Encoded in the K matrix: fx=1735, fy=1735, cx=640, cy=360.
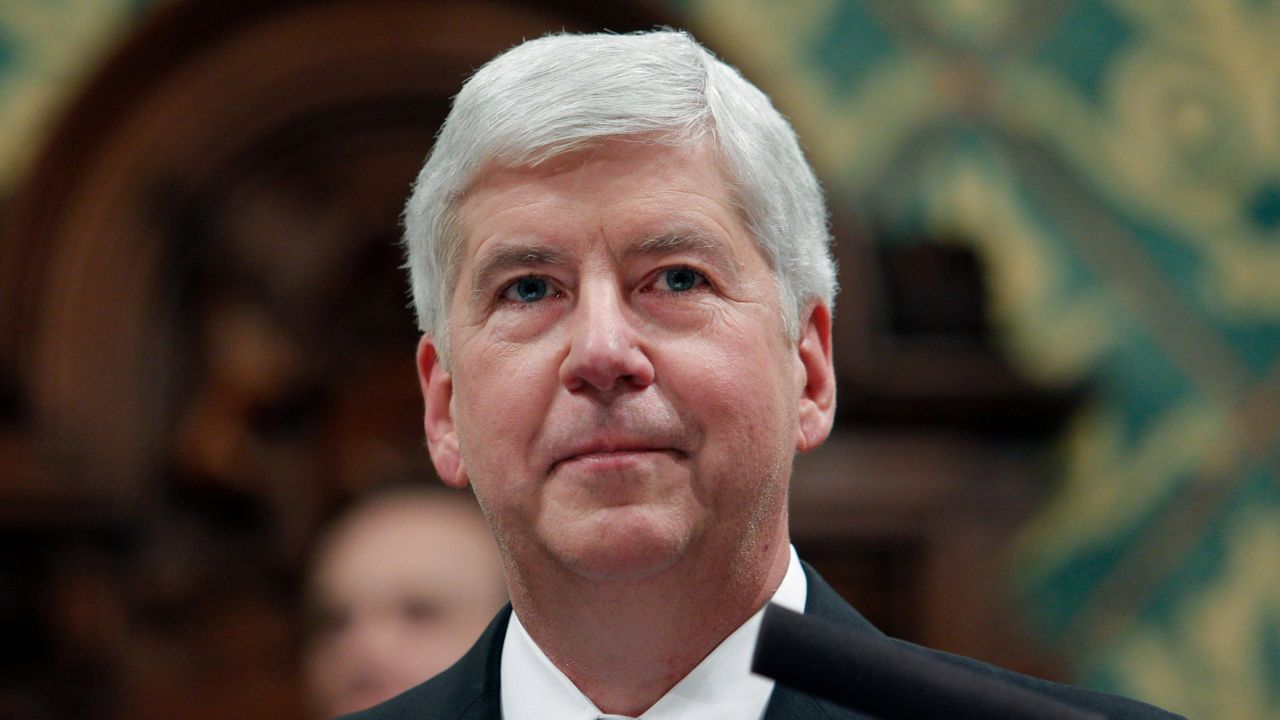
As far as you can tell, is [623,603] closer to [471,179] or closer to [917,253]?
[471,179]

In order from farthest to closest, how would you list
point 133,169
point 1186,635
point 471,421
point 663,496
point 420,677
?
point 1186,635, point 133,169, point 420,677, point 471,421, point 663,496

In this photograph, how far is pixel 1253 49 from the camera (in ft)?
14.0

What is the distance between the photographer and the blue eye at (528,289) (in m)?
1.74

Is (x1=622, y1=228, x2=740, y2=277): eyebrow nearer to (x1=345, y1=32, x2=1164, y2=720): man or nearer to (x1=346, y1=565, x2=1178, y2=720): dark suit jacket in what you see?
(x1=345, y1=32, x2=1164, y2=720): man

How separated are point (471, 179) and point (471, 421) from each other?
0.84 feet

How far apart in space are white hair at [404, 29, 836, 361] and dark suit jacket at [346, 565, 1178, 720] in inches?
11.8

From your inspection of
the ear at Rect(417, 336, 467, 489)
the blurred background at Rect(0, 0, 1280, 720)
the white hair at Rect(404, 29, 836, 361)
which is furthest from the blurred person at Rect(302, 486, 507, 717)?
the white hair at Rect(404, 29, 836, 361)

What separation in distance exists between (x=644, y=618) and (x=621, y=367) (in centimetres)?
26

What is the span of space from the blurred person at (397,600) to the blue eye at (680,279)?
4.78 ft

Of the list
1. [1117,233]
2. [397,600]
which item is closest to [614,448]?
[397,600]

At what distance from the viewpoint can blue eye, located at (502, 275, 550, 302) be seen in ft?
5.70

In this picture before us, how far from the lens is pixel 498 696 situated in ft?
6.20

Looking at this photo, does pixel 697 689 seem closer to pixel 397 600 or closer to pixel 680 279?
pixel 680 279

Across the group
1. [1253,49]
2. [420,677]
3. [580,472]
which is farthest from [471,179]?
[1253,49]
